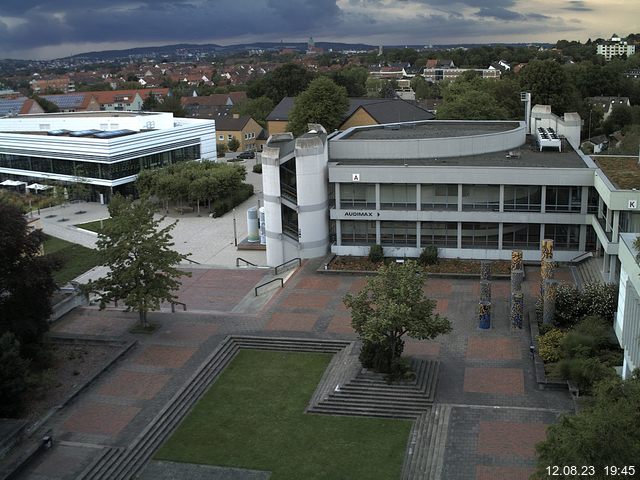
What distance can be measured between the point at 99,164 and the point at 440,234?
120ft

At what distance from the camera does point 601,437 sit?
12867 mm

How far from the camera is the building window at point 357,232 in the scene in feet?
131

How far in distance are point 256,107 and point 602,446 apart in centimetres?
9595

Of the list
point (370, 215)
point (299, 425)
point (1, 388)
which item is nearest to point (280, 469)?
point (299, 425)

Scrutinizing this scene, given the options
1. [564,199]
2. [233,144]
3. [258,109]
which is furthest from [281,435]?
[258,109]

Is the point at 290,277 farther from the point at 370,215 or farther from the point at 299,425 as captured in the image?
the point at 299,425

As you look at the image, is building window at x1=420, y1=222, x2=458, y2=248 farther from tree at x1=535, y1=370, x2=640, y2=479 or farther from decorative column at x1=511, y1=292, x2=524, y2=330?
tree at x1=535, y1=370, x2=640, y2=479

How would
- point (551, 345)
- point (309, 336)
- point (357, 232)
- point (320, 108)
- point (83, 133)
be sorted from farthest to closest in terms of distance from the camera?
point (320, 108) < point (83, 133) < point (357, 232) < point (309, 336) < point (551, 345)

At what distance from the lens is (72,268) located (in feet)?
141

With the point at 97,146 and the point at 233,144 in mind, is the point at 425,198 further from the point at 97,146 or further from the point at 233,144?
the point at 233,144

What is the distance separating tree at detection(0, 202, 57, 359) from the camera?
25781mm

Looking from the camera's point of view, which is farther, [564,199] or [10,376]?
[564,199]

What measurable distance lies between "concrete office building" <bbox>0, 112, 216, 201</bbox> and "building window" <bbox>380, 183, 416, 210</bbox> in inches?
1273

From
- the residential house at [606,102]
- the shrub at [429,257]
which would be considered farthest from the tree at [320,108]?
the shrub at [429,257]
